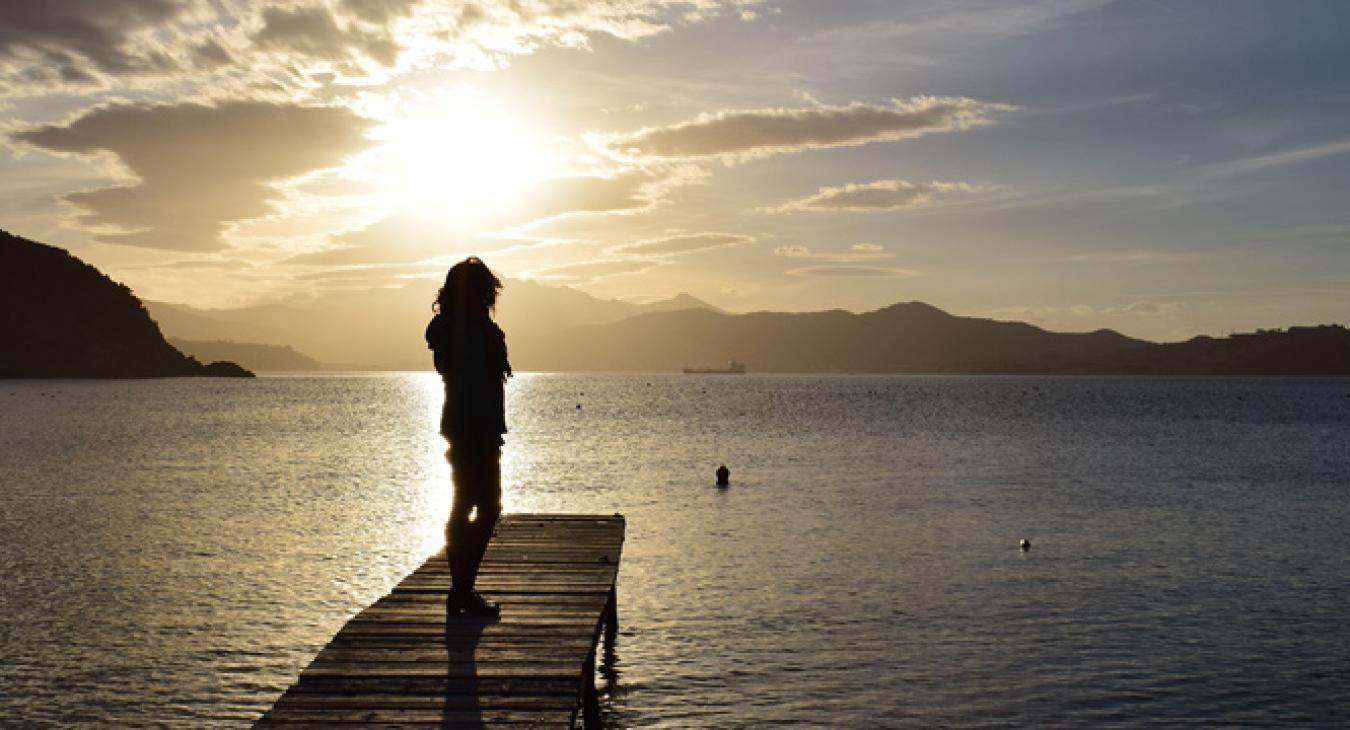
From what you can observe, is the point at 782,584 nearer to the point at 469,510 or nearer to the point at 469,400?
the point at 469,510

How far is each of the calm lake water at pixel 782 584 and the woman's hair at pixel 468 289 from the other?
647 cm

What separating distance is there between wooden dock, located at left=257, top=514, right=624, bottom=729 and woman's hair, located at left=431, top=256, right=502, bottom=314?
3.61 metres

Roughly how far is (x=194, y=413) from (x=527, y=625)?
109 metres

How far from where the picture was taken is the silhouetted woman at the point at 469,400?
11.2 m

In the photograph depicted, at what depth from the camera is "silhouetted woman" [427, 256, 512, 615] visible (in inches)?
442

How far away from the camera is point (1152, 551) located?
1097 inches

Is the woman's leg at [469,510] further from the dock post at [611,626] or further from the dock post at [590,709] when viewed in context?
the dock post at [611,626]

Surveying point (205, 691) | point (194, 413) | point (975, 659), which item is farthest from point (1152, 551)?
point (194, 413)

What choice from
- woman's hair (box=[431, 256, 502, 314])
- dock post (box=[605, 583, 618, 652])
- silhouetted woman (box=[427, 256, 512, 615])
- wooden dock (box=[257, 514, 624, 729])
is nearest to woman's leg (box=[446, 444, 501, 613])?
silhouetted woman (box=[427, 256, 512, 615])

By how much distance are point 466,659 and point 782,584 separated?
13.5 m

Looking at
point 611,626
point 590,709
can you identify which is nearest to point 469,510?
point 590,709

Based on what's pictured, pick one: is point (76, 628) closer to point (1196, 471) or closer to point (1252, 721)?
point (1252, 721)

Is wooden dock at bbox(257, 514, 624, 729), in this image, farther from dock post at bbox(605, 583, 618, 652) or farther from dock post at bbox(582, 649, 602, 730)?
dock post at bbox(605, 583, 618, 652)

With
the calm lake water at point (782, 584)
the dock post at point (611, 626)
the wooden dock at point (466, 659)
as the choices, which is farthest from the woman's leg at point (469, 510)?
the dock post at point (611, 626)
